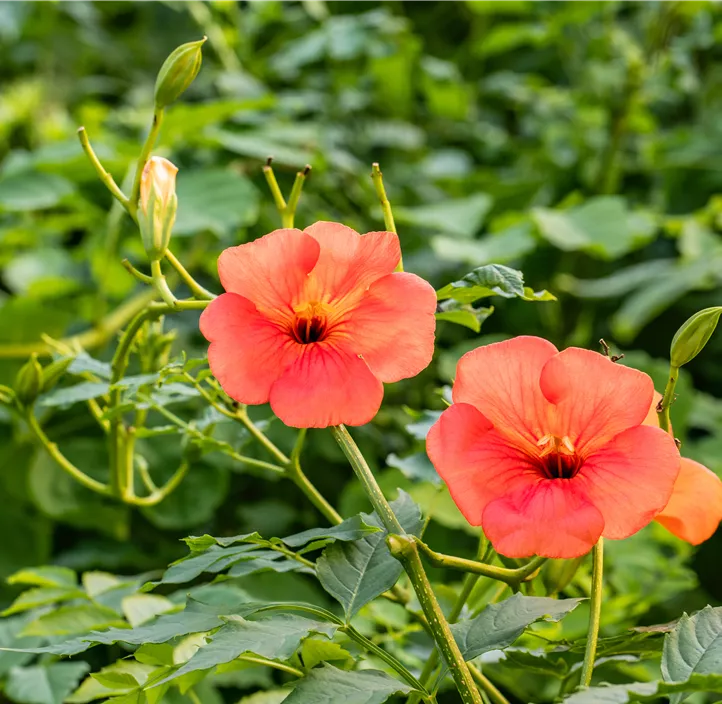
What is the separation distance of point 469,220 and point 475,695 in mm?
901

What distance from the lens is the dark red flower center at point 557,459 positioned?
0.40 metres

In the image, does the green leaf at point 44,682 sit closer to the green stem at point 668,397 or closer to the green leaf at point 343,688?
the green leaf at point 343,688

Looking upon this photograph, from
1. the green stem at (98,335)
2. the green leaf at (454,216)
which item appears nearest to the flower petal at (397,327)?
the green stem at (98,335)

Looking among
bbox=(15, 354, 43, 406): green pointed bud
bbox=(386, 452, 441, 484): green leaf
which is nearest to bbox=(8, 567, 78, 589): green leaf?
bbox=(15, 354, 43, 406): green pointed bud

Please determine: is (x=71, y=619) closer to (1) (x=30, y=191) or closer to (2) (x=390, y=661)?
(2) (x=390, y=661)

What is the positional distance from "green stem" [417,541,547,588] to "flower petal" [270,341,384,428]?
0.20ft

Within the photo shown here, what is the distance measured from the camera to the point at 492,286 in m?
0.45

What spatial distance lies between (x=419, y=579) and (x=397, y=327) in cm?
11

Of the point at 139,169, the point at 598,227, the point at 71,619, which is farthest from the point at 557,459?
the point at 598,227

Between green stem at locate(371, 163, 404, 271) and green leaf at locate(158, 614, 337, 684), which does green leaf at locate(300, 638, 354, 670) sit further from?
green stem at locate(371, 163, 404, 271)

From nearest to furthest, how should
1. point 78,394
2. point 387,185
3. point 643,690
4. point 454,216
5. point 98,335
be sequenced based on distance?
point 643,690 < point 78,394 < point 98,335 < point 454,216 < point 387,185

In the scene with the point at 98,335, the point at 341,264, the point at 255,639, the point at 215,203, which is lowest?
the point at 98,335

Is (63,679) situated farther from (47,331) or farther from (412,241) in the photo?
(412,241)

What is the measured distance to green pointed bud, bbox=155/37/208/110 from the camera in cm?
46
